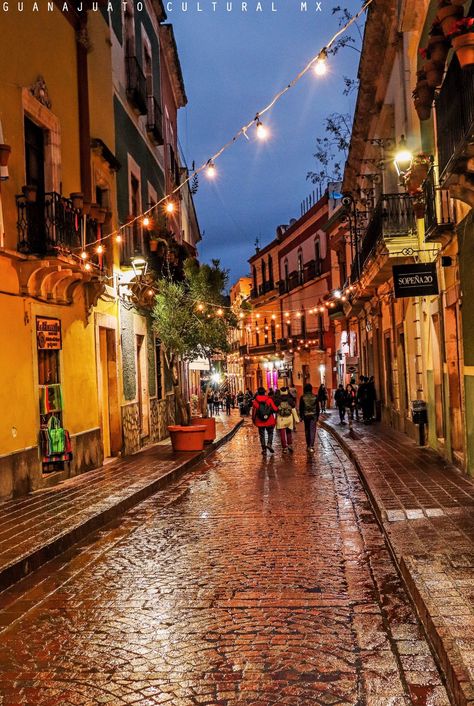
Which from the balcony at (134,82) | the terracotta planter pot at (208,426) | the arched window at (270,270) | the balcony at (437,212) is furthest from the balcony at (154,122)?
the arched window at (270,270)

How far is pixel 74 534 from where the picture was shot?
8766mm

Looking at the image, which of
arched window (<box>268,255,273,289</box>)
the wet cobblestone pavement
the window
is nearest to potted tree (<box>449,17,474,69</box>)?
the wet cobblestone pavement

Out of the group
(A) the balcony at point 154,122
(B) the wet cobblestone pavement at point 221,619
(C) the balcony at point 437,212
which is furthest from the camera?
(A) the balcony at point 154,122

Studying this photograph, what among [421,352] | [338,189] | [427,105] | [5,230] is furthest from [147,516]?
[338,189]

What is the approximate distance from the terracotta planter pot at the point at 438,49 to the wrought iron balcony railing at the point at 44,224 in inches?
239

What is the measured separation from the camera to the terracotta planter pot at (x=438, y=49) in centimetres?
853

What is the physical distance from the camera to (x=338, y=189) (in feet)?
150

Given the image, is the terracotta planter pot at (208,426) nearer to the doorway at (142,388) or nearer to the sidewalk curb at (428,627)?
the doorway at (142,388)

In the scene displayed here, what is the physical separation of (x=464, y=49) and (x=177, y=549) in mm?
5577

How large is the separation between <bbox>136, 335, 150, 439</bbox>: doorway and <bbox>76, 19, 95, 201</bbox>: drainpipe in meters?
6.41

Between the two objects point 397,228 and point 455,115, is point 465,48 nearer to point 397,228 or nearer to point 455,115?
point 455,115

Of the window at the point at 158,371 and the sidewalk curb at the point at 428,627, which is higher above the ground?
the window at the point at 158,371

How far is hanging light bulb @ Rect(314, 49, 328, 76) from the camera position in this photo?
884cm

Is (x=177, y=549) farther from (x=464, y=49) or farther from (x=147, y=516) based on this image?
(x=464, y=49)
